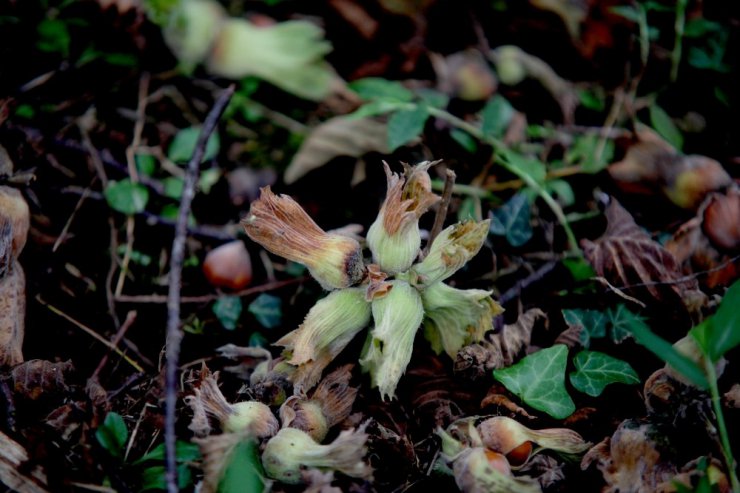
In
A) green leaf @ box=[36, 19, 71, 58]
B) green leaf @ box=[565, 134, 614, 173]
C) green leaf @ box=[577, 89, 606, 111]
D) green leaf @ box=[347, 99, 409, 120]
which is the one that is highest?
green leaf @ box=[36, 19, 71, 58]

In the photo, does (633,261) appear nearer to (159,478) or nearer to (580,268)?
(580,268)

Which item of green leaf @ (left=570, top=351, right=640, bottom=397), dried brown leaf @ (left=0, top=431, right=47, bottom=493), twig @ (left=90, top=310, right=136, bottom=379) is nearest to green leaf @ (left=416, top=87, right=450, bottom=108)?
green leaf @ (left=570, top=351, right=640, bottom=397)

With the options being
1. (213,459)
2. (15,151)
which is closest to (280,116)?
(15,151)

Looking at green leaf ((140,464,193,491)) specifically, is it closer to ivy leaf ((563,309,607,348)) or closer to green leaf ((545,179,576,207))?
ivy leaf ((563,309,607,348))

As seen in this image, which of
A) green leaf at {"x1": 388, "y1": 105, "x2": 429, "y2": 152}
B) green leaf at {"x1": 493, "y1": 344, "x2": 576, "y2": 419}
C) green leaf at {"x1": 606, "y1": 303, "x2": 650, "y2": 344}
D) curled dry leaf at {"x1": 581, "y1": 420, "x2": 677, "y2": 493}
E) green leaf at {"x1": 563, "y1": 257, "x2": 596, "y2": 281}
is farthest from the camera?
green leaf at {"x1": 388, "y1": 105, "x2": 429, "y2": 152}

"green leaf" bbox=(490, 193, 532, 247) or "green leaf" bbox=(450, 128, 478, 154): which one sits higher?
"green leaf" bbox=(450, 128, 478, 154)

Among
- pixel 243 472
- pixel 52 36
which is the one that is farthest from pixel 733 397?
pixel 52 36
